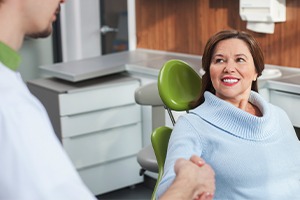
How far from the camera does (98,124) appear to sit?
10.7 ft

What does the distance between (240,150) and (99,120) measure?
163 centimetres

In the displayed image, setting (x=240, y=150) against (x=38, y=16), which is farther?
(x=240, y=150)

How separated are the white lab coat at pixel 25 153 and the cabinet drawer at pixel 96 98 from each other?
7.61 feet

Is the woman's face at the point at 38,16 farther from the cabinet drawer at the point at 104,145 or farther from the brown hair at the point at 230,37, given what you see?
the cabinet drawer at the point at 104,145

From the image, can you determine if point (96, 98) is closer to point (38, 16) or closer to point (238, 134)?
point (238, 134)

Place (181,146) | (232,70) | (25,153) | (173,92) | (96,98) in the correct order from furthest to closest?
(96,98) < (173,92) < (232,70) < (181,146) < (25,153)

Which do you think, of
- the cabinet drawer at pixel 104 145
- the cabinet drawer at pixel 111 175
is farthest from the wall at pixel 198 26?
the cabinet drawer at pixel 111 175

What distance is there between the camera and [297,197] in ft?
5.87

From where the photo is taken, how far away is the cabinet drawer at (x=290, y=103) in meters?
2.46

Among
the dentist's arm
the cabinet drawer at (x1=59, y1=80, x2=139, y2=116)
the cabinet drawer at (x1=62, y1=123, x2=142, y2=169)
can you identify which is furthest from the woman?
the cabinet drawer at (x1=62, y1=123, x2=142, y2=169)

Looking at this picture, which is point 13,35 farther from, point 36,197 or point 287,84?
point 287,84

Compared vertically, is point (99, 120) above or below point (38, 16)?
below

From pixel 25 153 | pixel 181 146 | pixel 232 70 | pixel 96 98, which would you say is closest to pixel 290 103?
pixel 232 70

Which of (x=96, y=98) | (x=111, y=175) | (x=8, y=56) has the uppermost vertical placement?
(x=8, y=56)
